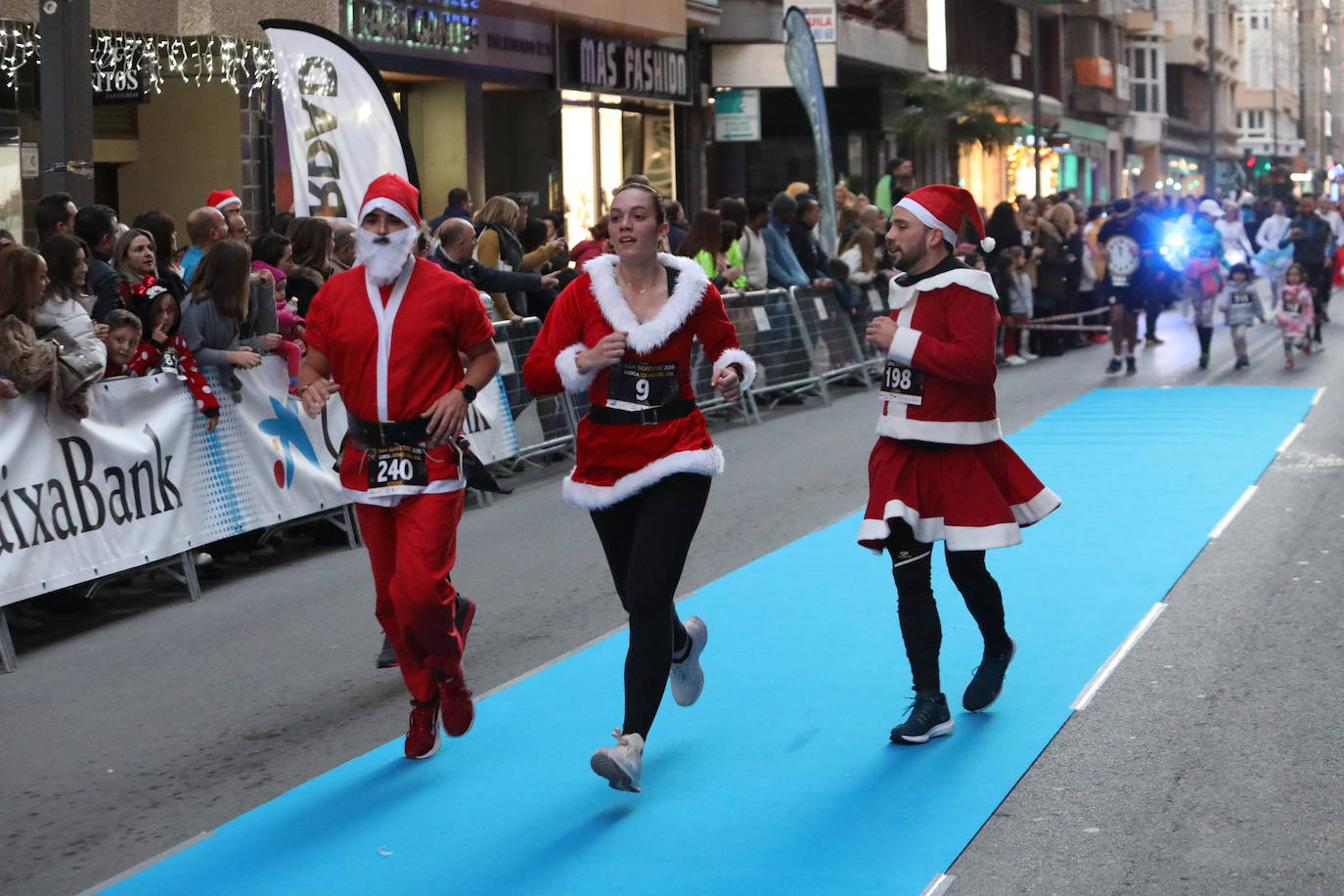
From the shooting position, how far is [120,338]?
966 centimetres

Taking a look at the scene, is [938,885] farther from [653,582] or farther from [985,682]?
[985,682]

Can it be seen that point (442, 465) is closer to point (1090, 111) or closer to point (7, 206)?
point (7, 206)

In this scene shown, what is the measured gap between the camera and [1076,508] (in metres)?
11.7

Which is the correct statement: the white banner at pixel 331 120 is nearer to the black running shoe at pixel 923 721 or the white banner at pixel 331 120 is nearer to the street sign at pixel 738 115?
the black running shoe at pixel 923 721

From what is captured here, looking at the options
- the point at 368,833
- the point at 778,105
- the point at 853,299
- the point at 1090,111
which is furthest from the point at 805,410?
the point at 1090,111

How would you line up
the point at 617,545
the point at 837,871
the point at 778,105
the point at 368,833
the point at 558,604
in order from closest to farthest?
the point at 837,871 → the point at 368,833 → the point at 617,545 → the point at 558,604 → the point at 778,105

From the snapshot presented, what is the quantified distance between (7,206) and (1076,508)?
9069mm

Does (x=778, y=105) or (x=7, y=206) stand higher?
(x=778, y=105)

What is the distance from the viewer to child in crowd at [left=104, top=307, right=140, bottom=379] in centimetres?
966

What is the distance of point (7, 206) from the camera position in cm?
1587

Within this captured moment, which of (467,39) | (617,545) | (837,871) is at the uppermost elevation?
(467,39)

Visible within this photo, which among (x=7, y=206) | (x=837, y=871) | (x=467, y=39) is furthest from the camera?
(x=467, y=39)

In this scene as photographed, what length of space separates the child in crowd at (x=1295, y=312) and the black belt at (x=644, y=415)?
16.1 meters

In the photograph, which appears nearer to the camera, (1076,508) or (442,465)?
(442,465)
